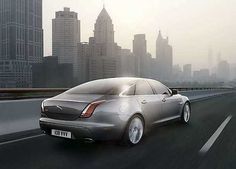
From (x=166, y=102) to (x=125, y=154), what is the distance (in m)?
2.65

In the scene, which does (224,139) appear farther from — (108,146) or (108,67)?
(108,67)

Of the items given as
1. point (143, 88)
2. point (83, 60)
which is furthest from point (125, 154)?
point (83, 60)

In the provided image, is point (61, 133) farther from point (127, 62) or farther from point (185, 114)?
point (127, 62)

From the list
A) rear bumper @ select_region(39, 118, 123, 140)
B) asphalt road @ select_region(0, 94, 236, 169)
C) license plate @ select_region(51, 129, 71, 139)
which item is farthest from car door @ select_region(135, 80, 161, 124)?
license plate @ select_region(51, 129, 71, 139)

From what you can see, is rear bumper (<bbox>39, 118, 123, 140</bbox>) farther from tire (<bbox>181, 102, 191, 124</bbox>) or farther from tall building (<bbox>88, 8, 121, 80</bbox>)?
tall building (<bbox>88, 8, 121, 80</bbox>)

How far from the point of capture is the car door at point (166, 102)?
7.75 metres

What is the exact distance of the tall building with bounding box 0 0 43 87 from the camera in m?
140

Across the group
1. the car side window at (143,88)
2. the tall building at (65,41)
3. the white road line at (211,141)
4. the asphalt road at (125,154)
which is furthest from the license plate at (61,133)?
the tall building at (65,41)

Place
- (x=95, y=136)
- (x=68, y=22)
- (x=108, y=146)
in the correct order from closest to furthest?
1. (x=95, y=136)
2. (x=108, y=146)
3. (x=68, y=22)

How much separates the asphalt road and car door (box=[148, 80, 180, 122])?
55 centimetres

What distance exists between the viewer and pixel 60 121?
19.4 ft

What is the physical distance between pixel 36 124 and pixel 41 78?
102981 millimetres

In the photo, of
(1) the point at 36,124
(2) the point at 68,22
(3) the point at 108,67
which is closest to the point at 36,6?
(2) the point at 68,22

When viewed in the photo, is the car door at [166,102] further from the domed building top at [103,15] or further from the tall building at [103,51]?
the domed building top at [103,15]
